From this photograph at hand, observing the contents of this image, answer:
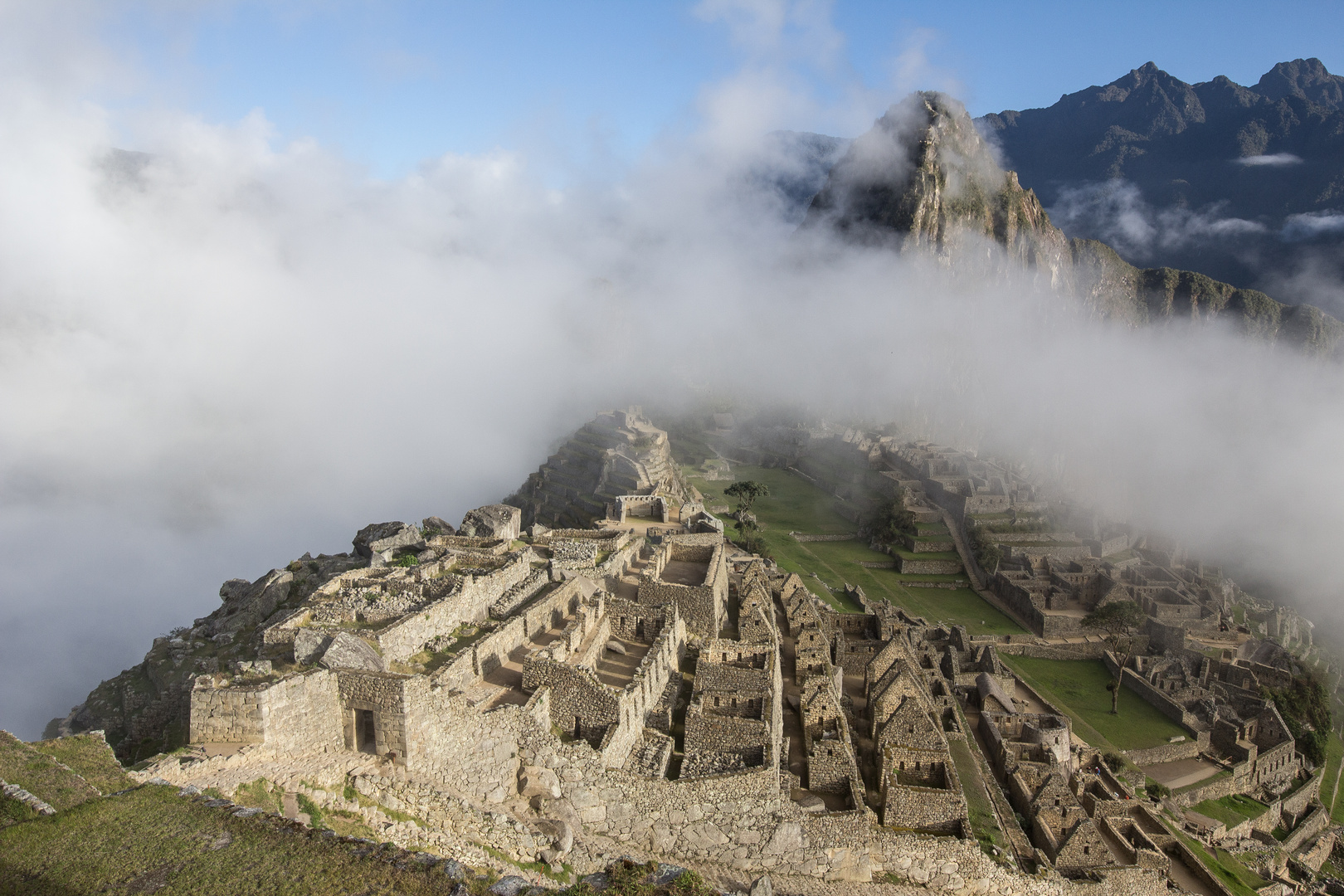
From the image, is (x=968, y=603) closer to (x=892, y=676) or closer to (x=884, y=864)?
(x=892, y=676)

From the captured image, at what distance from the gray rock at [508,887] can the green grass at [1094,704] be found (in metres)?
35.2

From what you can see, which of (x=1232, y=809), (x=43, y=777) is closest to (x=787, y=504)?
(x=1232, y=809)

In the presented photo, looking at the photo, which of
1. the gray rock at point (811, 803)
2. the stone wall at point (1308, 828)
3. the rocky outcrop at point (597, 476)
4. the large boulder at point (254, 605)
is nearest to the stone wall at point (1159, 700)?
the stone wall at point (1308, 828)

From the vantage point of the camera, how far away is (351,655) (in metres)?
15.9

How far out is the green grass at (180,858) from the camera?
8.76m

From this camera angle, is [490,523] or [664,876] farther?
[490,523]

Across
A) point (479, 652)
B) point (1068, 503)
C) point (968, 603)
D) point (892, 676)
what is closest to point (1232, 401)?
point (1068, 503)

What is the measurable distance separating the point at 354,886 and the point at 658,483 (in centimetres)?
5333

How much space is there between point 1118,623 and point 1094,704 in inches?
424

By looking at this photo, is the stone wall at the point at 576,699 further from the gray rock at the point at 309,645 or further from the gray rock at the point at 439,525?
the gray rock at the point at 439,525

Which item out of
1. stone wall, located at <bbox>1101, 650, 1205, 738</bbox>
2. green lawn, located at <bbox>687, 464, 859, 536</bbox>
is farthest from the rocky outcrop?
stone wall, located at <bbox>1101, 650, 1205, 738</bbox>

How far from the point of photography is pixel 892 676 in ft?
85.9

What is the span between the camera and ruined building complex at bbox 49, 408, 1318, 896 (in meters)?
14.1

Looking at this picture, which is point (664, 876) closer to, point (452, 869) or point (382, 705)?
point (452, 869)
